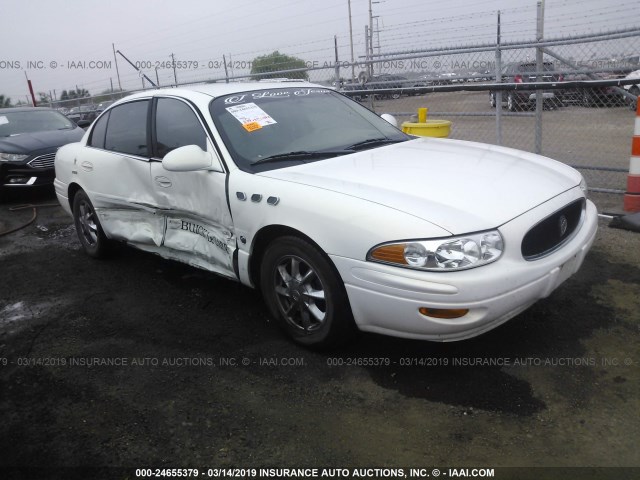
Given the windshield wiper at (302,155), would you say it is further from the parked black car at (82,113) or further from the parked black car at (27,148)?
the parked black car at (82,113)

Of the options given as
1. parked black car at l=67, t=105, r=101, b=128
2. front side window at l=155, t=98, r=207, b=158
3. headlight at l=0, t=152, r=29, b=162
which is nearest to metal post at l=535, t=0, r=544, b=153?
front side window at l=155, t=98, r=207, b=158

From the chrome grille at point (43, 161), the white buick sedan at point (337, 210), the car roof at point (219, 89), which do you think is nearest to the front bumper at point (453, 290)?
the white buick sedan at point (337, 210)

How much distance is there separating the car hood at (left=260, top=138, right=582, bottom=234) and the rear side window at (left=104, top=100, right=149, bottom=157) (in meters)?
1.49

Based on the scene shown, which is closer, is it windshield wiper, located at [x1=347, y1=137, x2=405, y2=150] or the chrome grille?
windshield wiper, located at [x1=347, y1=137, x2=405, y2=150]

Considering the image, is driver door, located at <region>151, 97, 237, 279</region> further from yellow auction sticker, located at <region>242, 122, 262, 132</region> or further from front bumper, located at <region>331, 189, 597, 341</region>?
front bumper, located at <region>331, 189, 597, 341</region>

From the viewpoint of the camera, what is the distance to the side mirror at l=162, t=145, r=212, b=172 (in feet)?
11.1

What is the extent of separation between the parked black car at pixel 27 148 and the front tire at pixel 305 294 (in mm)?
6106

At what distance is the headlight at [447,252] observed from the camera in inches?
100

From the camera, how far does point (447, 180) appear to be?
3.00m

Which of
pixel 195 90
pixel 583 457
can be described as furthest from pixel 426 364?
pixel 195 90

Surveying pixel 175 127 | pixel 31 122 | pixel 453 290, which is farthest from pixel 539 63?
pixel 31 122

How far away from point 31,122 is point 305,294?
7966 millimetres

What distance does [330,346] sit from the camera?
10.1 ft

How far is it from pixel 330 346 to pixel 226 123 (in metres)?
1.64
